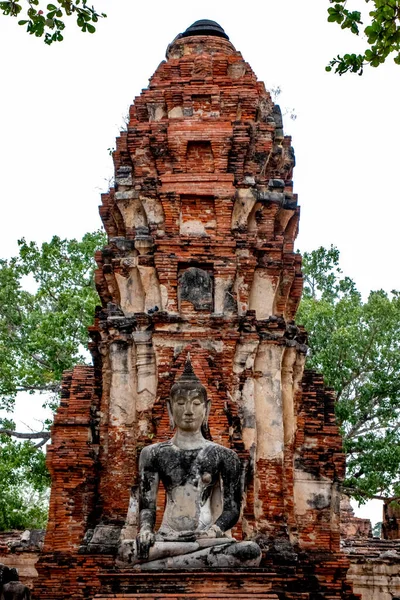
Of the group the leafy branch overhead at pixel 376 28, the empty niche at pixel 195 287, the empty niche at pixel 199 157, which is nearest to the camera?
the leafy branch overhead at pixel 376 28

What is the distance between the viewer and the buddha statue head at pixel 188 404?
10.3 meters

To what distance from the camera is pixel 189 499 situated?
9.98 m

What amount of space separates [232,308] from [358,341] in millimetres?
10632

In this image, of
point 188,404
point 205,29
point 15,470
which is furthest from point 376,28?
point 15,470

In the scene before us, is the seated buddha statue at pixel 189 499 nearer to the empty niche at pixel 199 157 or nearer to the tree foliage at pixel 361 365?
the empty niche at pixel 199 157

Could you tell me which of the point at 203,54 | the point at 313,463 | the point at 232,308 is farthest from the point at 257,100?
the point at 313,463

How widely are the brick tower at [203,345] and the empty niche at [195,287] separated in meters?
0.02

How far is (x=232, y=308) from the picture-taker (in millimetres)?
13594

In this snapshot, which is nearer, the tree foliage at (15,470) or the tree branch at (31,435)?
the tree foliage at (15,470)

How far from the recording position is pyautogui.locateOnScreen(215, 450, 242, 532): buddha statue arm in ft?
32.2

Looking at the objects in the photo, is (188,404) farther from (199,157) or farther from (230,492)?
(199,157)

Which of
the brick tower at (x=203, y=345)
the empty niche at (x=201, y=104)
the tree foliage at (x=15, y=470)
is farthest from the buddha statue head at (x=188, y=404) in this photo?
the tree foliage at (x=15, y=470)

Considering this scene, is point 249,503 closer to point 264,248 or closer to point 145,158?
point 264,248

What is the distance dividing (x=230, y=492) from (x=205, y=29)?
9.29 m
